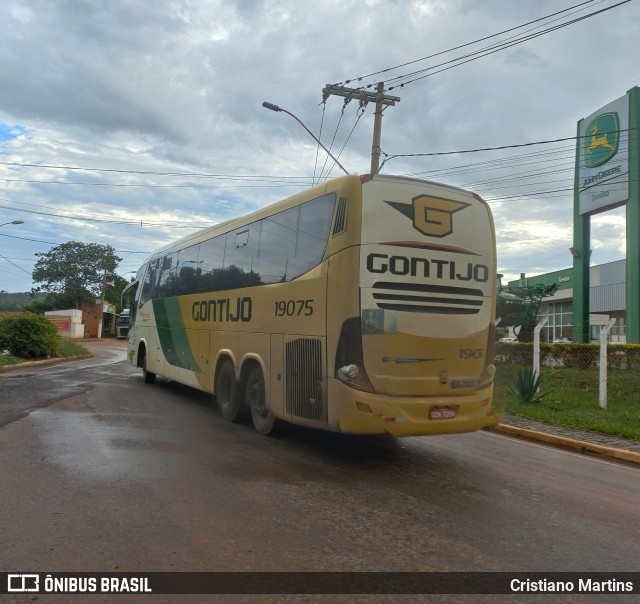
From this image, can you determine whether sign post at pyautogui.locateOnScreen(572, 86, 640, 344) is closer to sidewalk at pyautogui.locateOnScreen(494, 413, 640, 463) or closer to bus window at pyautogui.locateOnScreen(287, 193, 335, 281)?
sidewalk at pyautogui.locateOnScreen(494, 413, 640, 463)

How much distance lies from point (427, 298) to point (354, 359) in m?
1.21

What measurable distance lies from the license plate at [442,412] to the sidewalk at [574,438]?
126 inches

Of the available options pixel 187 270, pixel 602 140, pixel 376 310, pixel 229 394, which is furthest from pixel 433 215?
pixel 602 140

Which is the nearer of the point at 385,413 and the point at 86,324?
the point at 385,413

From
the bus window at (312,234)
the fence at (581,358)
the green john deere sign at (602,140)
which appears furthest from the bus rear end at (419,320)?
the green john deere sign at (602,140)

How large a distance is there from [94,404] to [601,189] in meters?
22.9

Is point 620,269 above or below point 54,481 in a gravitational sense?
above

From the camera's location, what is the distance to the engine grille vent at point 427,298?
6.38 m

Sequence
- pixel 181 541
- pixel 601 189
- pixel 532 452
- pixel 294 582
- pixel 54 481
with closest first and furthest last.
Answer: pixel 294 582
pixel 181 541
pixel 54 481
pixel 532 452
pixel 601 189

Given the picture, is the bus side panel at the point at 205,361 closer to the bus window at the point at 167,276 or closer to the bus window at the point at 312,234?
the bus window at the point at 167,276

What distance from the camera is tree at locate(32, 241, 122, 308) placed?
62625 mm
